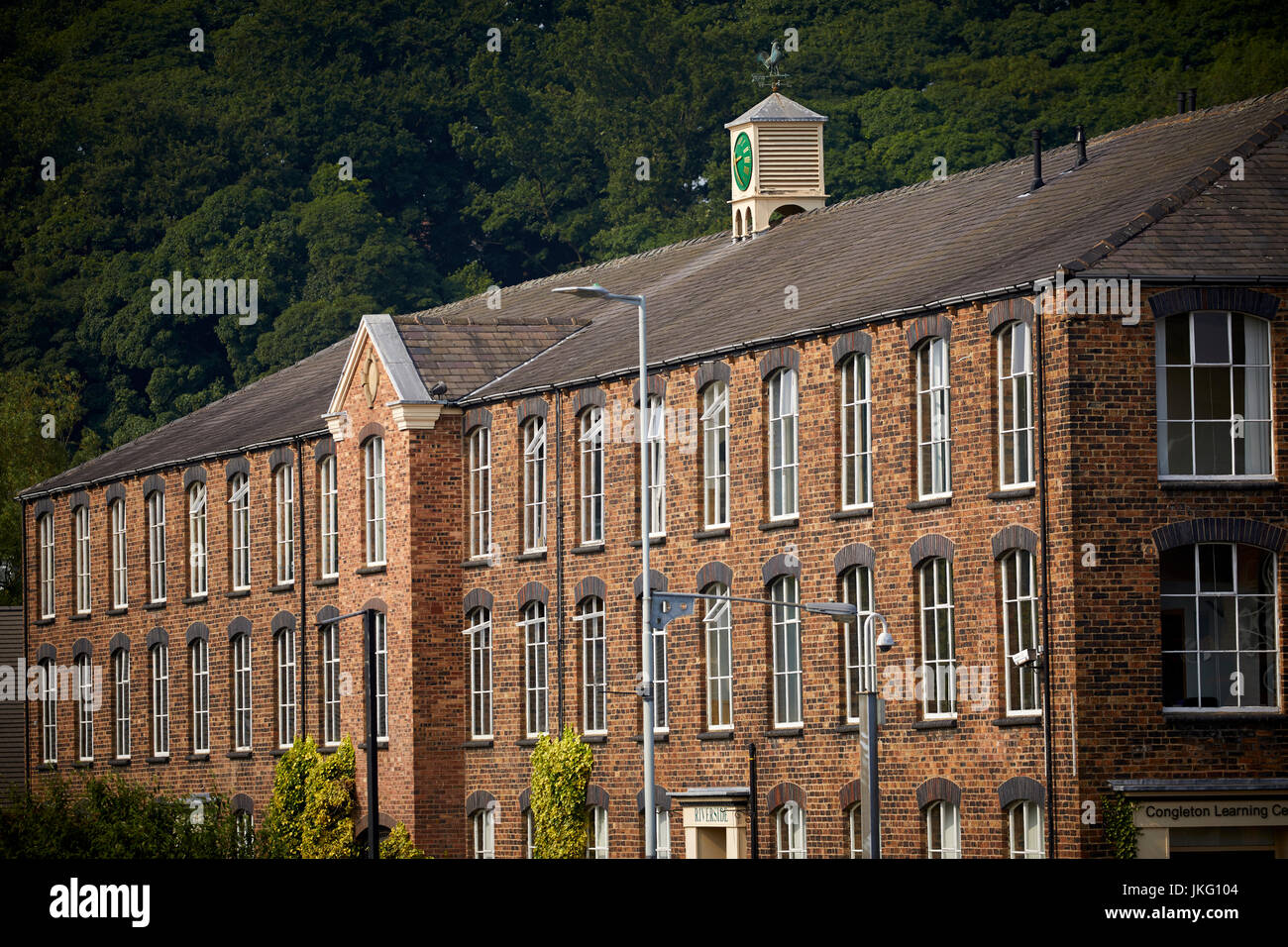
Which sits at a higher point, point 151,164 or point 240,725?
point 151,164

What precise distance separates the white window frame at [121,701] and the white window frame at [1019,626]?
32775mm

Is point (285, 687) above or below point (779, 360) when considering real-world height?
below

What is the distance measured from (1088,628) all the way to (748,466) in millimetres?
9522

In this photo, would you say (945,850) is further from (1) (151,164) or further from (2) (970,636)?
(1) (151,164)

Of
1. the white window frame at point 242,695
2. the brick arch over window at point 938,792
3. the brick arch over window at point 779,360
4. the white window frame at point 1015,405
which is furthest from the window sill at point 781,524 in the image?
the white window frame at point 242,695

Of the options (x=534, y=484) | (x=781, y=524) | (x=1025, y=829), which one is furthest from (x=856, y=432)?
(x=534, y=484)

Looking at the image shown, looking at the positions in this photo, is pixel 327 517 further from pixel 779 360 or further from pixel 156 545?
pixel 779 360

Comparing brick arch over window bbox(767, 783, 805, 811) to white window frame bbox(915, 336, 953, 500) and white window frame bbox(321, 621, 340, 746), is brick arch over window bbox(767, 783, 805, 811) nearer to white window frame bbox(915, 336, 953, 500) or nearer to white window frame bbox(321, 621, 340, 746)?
white window frame bbox(915, 336, 953, 500)

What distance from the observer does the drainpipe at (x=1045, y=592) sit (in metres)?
33.2

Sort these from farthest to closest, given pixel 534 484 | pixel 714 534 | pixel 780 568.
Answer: pixel 534 484 → pixel 714 534 → pixel 780 568

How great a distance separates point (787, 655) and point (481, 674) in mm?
10345

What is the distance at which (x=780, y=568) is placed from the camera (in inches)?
1593

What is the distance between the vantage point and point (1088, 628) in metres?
33.4
